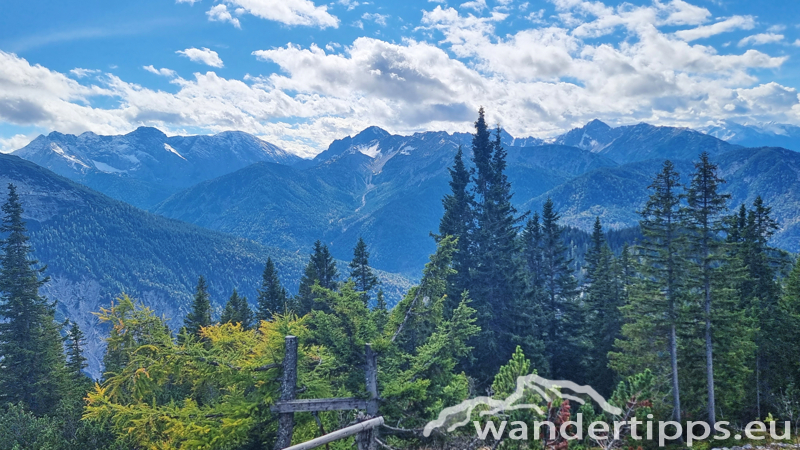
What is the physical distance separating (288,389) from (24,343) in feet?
103

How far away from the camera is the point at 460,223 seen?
33375 millimetres

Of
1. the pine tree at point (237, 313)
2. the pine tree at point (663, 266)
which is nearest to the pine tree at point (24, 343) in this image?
the pine tree at point (237, 313)

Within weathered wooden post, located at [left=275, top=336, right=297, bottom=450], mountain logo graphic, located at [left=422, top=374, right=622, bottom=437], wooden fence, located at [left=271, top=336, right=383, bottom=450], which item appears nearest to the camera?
A: mountain logo graphic, located at [left=422, top=374, right=622, bottom=437]

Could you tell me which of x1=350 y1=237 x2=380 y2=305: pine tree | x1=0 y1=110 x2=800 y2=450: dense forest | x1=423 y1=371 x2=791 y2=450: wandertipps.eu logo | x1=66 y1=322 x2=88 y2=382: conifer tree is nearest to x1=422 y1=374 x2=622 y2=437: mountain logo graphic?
x1=423 y1=371 x2=791 y2=450: wandertipps.eu logo

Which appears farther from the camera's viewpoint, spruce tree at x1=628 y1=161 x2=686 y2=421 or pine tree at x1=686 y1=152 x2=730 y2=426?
spruce tree at x1=628 y1=161 x2=686 y2=421

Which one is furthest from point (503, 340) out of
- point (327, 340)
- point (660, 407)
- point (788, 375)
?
point (327, 340)

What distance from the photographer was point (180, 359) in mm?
11461

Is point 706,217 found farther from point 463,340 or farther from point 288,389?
point 288,389

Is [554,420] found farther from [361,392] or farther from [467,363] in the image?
[467,363]

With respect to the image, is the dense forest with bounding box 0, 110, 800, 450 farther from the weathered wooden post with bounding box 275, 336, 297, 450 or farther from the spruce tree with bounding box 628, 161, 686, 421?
the weathered wooden post with bounding box 275, 336, 297, 450

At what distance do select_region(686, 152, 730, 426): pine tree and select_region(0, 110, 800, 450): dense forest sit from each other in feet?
0.26

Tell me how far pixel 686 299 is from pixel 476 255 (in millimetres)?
13621

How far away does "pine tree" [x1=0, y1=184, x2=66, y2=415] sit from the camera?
2958 centimetres

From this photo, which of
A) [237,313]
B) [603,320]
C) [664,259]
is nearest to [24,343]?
[237,313]
